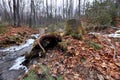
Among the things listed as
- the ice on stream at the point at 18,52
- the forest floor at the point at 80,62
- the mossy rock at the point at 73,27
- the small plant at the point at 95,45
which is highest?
the mossy rock at the point at 73,27

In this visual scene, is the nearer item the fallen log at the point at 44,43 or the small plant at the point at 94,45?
the small plant at the point at 94,45

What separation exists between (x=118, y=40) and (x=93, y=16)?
16.2 feet

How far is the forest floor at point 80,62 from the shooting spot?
4.14 m

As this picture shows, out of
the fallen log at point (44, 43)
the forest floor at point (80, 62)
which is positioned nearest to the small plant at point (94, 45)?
the forest floor at point (80, 62)

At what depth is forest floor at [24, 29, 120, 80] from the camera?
4145 mm

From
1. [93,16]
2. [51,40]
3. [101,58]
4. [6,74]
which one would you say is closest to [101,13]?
[93,16]

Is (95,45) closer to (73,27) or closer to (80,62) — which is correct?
(80,62)

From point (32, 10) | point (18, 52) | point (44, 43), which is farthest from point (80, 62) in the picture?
point (32, 10)

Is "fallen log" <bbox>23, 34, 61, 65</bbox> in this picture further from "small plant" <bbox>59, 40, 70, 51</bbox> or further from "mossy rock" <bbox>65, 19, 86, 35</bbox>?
"mossy rock" <bbox>65, 19, 86, 35</bbox>

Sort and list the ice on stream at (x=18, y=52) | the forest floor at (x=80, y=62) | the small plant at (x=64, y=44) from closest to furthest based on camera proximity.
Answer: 1. the forest floor at (x=80, y=62)
2. the small plant at (x=64, y=44)
3. the ice on stream at (x=18, y=52)

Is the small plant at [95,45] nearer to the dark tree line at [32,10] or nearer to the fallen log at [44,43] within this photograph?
the fallen log at [44,43]

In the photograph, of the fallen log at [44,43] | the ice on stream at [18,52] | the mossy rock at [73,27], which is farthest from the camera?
the mossy rock at [73,27]

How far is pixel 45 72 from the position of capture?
4.31 metres

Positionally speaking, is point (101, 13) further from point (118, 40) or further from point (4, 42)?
point (4, 42)
